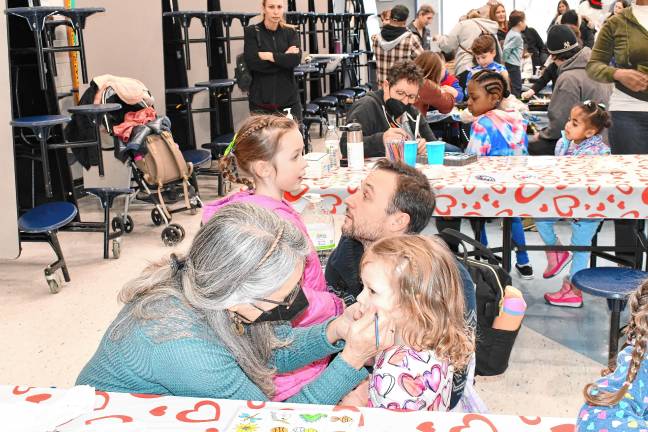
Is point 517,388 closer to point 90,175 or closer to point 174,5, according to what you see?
point 90,175

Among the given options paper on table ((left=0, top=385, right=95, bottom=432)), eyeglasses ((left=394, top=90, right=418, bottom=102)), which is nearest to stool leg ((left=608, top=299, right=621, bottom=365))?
eyeglasses ((left=394, top=90, right=418, bottom=102))

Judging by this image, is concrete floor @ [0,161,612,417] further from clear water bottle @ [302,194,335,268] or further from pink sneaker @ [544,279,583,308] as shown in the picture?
clear water bottle @ [302,194,335,268]

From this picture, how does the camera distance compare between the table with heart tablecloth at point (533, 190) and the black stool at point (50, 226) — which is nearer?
the table with heart tablecloth at point (533, 190)

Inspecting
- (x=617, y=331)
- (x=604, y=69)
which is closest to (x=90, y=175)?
(x=604, y=69)

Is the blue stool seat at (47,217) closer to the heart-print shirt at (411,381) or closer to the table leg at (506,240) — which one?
the table leg at (506,240)

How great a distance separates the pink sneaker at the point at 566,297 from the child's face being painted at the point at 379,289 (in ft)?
8.23

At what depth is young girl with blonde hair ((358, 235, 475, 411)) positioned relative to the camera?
5.46 ft

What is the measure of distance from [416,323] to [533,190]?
176 cm

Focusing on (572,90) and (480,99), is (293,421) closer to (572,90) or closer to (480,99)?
(480,99)

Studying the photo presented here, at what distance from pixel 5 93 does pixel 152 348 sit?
3.64m

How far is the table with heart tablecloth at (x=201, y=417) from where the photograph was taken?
142 centimetres

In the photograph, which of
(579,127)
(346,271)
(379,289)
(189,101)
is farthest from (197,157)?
(379,289)

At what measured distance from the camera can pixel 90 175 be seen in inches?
260

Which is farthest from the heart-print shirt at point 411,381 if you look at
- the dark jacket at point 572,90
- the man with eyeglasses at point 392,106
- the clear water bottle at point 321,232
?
the dark jacket at point 572,90
